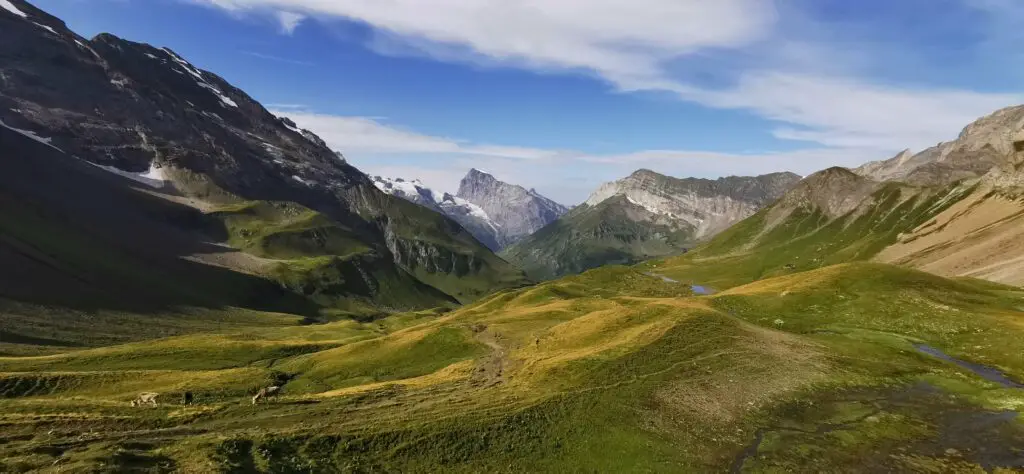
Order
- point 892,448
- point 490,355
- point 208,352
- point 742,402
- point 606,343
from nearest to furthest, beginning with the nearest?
point 892,448
point 742,402
point 606,343
point 490,355
point 208,352

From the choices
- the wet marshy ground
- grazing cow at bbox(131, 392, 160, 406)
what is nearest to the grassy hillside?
the wet marshy ground

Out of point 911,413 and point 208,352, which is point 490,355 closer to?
point 911,413

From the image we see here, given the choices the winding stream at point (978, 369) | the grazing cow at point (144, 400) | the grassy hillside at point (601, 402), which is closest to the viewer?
the grassy hillside at point (601, 402)

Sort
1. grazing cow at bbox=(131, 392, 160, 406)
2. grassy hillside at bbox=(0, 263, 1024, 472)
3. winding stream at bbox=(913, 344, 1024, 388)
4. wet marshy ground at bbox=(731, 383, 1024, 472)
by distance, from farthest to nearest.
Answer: winding stream at bbox=(913, 344, 1024, 388) → grazing cow at bbox=(131, 392, 160, 406) → wet marshy ground at bbox=(731, 383, 1024, 472) → grassy hillside at bbox=(0, 263, 1024, 472)

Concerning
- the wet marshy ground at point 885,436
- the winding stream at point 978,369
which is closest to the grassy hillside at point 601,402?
the wet marshy ground at point 885,436

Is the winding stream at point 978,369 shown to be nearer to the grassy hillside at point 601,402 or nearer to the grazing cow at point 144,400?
the grassy hillside at point 601,402

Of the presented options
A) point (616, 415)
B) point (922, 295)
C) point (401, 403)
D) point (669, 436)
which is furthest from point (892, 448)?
point (922, 295)

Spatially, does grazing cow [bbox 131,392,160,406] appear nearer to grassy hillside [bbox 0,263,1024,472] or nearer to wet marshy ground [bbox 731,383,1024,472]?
grassy hillside [bbox 0,263,1024,472]

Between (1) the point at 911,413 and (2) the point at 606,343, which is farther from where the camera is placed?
(2) the point at 606,343
